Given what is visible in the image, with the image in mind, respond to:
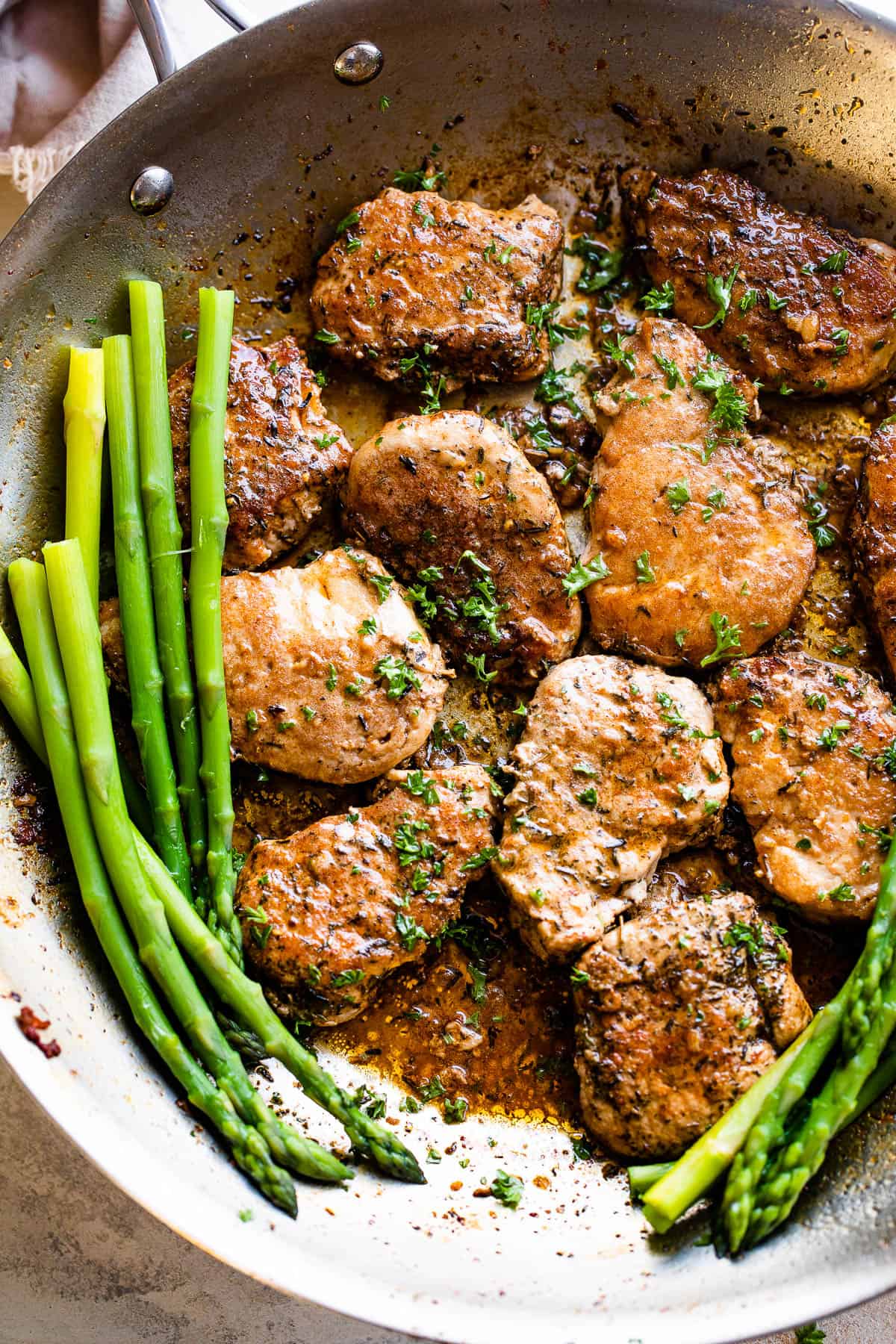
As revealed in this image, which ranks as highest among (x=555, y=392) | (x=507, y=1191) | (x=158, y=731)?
(x=555, y=392)

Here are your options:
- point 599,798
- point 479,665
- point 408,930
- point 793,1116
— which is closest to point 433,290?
point 479,665

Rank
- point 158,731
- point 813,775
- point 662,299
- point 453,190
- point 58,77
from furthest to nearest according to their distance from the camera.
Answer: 1. point 58,77
2. point 453,190
3. point 662,299
4. point 813,775
5. point 158,731

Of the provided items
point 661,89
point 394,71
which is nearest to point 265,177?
point 394,71

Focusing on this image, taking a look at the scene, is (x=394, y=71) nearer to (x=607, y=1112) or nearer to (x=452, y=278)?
(x=452, y=278)

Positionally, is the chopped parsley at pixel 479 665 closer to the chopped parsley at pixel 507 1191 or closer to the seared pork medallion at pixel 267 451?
the seared pork medallion at pixel 267 451

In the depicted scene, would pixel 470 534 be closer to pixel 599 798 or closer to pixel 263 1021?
pixel 599 798
